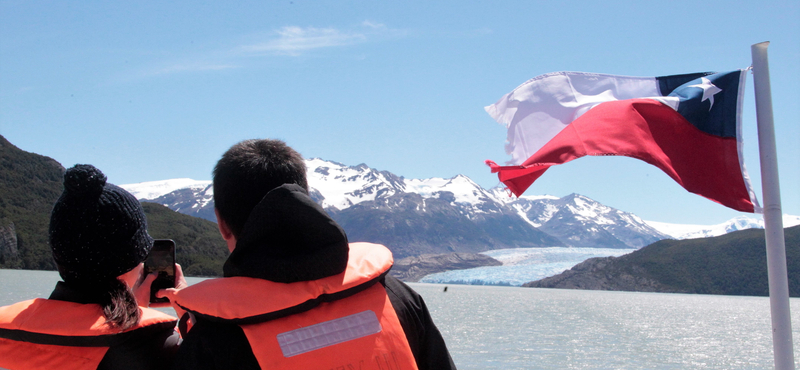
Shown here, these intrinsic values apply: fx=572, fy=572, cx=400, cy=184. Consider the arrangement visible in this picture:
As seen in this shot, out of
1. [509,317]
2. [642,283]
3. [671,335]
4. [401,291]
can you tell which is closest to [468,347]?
[671,335]

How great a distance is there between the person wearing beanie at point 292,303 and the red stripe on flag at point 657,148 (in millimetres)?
Answer: 4101

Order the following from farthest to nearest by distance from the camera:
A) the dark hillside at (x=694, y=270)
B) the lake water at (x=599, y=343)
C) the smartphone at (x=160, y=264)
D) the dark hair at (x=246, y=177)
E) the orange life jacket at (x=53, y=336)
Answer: the dark hillside at (x=694, y=270)
the lake water at (x=599, y=343)
the smartphone at (x=160, y=264)
the dark hair at (x=246, y=177)
the orange life jacket at (x=53, y=336)

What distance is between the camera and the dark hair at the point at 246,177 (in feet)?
6.66

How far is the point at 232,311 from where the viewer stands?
5.44 feet

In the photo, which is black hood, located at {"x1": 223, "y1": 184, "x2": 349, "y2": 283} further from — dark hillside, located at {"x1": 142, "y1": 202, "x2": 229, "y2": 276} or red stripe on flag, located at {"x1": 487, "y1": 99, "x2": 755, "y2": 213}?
dark hillside, located at {"x1": 142, "y1": 202, "x2": 229, "y2": 276}

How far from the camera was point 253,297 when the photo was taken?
5.53 ft

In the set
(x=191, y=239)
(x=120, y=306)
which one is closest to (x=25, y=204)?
(x=191, y=239)

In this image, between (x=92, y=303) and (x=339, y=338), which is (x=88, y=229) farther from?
(x=339, y=338)

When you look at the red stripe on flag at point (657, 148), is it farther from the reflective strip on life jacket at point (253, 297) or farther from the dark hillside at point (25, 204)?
the dark hillside at point (25, 204)

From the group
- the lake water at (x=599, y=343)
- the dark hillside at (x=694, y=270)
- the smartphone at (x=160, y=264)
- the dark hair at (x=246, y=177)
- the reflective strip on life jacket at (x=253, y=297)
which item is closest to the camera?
the reflective strip on life jacket at (x=253, y=297)

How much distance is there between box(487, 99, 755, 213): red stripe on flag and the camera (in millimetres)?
5500

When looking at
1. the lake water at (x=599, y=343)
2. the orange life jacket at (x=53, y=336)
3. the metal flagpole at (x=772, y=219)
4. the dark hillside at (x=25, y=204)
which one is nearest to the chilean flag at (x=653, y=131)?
the metal flagpole at (x=772, y=219)

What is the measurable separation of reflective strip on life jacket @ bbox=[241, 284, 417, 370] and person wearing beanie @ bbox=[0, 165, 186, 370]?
568mm

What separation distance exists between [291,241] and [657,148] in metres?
4.93
